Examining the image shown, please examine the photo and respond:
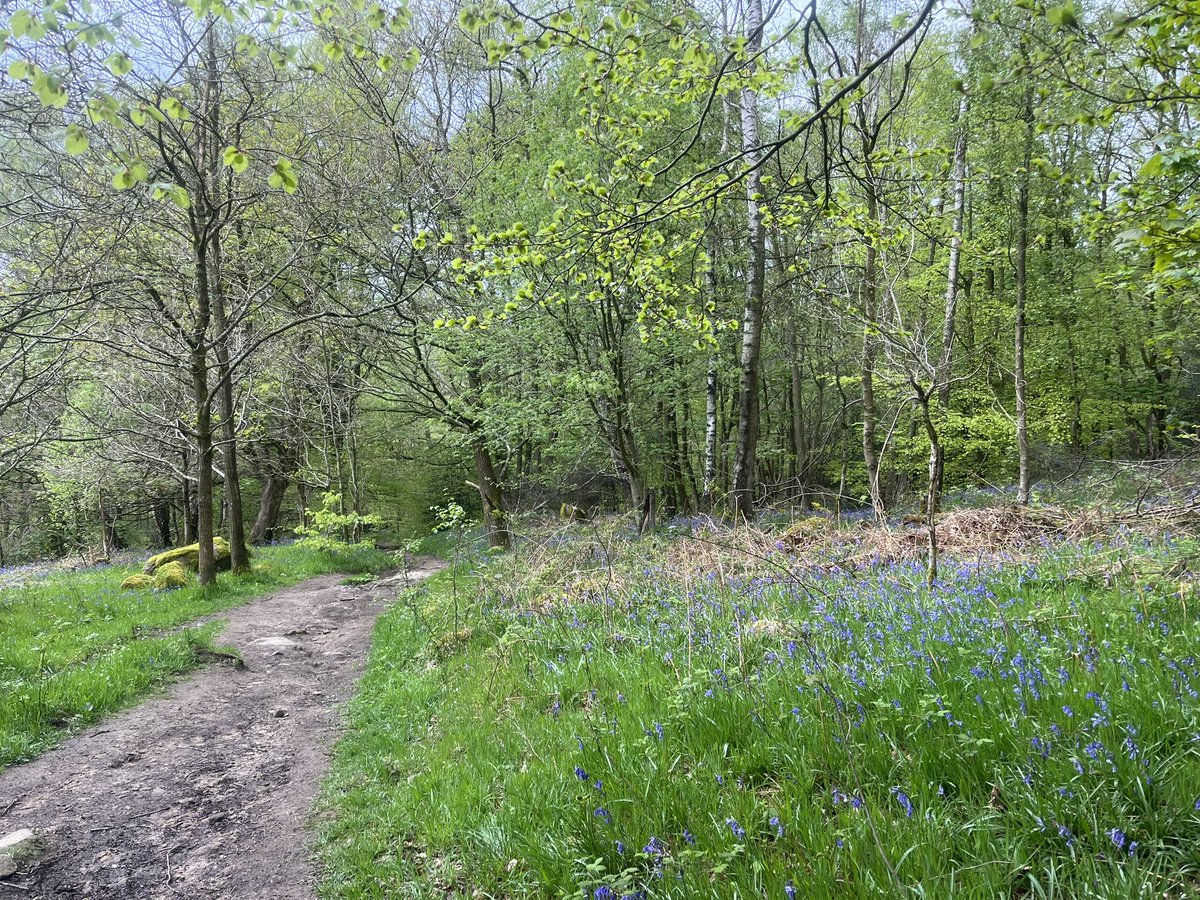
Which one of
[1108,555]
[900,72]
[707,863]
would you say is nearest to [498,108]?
[900,72]

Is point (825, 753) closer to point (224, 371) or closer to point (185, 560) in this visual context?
point (224, 371)

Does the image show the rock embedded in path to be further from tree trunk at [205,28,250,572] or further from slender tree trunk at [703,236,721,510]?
tree trunk at [205,28,250,572]

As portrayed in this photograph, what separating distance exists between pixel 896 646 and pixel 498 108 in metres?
18.8

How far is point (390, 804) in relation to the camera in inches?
163

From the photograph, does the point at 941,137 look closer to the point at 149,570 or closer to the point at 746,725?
the point at 746,725

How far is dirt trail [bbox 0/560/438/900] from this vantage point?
365 cm

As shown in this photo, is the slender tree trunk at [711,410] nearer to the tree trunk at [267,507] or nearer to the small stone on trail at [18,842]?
the small stone on trail at [18,842]

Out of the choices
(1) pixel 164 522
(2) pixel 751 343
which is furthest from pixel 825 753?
(1) pixel 164 522

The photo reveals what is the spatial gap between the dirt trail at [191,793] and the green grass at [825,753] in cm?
40

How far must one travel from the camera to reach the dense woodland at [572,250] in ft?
16.8

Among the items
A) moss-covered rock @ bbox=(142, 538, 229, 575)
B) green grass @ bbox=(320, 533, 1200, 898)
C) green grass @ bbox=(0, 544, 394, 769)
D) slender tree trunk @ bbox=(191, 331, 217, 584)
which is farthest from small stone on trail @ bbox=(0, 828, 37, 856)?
moss-covered rock @ bbox=(142, 538, 229, 575)

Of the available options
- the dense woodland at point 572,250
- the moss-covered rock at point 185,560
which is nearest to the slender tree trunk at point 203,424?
the dense woodland at point 572,250

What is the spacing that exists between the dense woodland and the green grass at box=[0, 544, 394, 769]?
1.79 m

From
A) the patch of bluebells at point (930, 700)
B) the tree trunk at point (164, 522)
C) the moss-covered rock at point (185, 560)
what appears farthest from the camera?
the tree trunk at point (164, 522)
